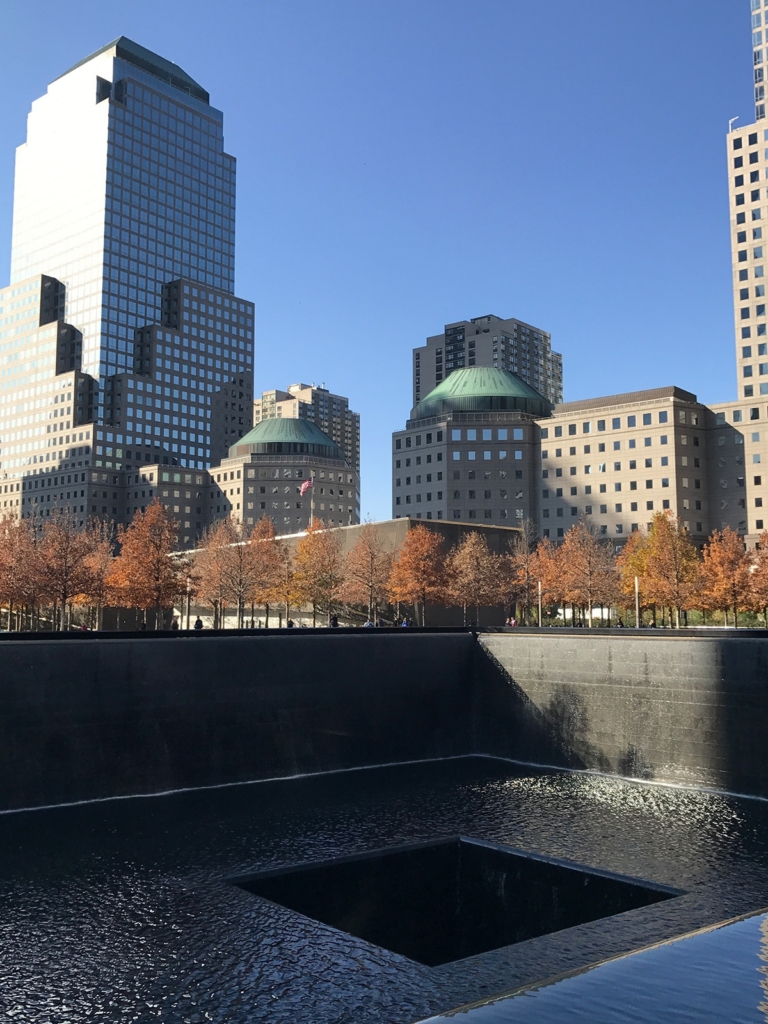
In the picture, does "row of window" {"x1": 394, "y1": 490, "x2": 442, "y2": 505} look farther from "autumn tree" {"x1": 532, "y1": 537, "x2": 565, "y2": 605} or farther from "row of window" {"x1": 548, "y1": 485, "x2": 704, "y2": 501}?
"autumn tree" {"x1": 532, "y1": 537, "x2": 565, "y2": 605}

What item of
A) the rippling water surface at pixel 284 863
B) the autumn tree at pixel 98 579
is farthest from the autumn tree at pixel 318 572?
the rippling water surface at pixel 284 863

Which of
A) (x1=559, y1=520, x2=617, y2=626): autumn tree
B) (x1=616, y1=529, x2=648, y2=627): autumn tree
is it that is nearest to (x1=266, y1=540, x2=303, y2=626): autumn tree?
(x1=559, y1=520, x2=617, y2=626): autumn tree

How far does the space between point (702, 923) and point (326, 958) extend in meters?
6.75

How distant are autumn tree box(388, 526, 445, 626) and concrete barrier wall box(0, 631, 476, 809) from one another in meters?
30.6

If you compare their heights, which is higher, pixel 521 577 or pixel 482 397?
pixel 482 397

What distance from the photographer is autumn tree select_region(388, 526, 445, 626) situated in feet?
227

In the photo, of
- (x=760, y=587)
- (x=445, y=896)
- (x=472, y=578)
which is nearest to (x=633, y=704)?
(x=445, y=896)

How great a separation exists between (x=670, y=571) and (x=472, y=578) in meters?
15.2

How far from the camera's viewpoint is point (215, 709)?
1209 inches

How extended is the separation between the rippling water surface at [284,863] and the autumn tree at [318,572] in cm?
3901

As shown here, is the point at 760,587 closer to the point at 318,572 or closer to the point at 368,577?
the point at 368,577

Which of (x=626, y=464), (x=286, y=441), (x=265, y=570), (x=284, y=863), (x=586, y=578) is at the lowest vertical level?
(x=284, y=863)

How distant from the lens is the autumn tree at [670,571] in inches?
2707

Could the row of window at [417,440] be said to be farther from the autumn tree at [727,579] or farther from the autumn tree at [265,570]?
the autumn tree at [727,579]
